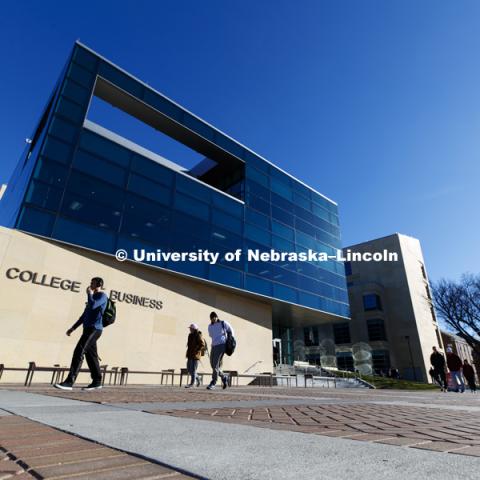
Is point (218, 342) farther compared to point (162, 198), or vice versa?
point (162, 198)

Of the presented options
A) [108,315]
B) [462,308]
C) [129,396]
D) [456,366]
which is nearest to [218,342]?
[108,315]

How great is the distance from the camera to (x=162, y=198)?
635 inches

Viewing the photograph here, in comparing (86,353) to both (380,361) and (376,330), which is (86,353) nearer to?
(380,361)

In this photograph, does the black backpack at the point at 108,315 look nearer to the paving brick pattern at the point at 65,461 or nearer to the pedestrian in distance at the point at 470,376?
the paving brick pattern at the point at 65,461

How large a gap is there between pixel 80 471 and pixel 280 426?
150 centimetres

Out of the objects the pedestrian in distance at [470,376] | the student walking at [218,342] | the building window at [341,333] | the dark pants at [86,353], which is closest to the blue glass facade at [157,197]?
the student walking at [218,342]

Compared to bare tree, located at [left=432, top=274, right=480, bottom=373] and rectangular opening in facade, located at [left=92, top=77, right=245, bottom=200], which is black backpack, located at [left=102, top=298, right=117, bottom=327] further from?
bare tree, located at [left=432, top=274, right=480, bottom=373]

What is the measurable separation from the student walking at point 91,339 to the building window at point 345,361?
42077 millimetres

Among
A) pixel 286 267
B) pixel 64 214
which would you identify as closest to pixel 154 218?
pixel 64 214

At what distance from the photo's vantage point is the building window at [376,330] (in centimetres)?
4350

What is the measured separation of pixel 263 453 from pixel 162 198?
15.5 m

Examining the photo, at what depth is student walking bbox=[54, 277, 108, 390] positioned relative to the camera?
555 cm

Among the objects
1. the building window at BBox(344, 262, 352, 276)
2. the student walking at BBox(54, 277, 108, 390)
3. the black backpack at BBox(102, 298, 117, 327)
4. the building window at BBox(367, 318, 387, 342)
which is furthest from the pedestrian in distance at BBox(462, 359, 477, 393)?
the building window at BBox(344, 262, 352, 276)

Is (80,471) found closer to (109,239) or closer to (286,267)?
(109,239)
